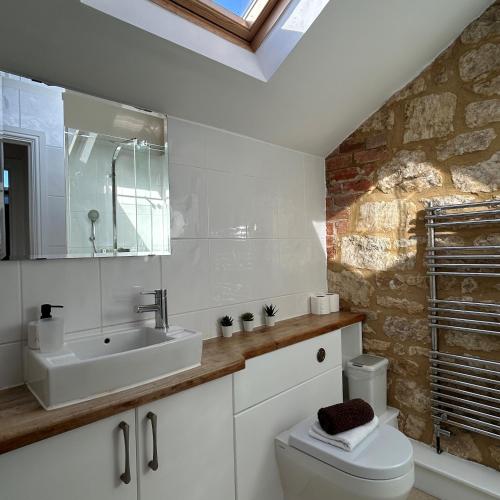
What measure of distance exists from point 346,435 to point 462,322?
86cm

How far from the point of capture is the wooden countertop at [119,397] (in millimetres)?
883

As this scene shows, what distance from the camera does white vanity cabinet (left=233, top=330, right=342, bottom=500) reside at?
1428 millimetres

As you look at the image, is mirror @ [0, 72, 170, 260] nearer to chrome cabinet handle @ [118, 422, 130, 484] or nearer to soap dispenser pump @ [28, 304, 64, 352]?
soap dispenser pump @ [28, 304, 64, 352]

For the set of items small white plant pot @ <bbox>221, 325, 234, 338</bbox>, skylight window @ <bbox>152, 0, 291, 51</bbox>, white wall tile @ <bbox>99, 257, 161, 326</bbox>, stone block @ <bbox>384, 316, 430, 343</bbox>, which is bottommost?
stone block @ <bbox>384, 316, 430, 343</bbox>

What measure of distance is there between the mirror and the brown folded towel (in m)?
0.96

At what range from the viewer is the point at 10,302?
1.18 meters

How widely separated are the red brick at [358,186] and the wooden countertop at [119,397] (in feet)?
3.27

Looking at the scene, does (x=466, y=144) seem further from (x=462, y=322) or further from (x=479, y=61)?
(x=462, y=322)

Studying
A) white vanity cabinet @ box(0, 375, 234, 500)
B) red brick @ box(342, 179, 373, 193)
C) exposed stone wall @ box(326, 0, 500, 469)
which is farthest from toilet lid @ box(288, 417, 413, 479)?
red brick @ box(342, 179, 373, 193)

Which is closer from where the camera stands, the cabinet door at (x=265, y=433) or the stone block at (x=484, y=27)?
the cabinet door at (x=265, y=433)

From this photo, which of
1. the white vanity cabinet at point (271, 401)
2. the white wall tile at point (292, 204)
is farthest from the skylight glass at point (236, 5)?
the white vanity cabinet at point (271, 401)

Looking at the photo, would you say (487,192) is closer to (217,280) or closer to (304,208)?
(304,208)

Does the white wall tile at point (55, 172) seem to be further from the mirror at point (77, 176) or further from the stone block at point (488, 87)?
the stone block at point (488, 87)

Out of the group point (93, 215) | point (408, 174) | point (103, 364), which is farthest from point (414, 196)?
point (103, 364)
